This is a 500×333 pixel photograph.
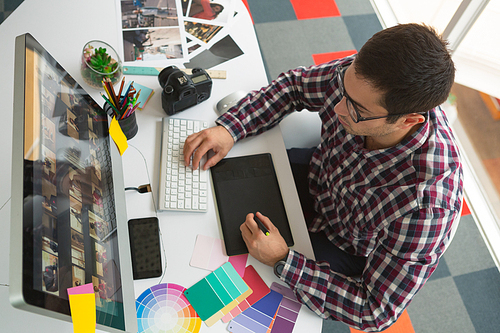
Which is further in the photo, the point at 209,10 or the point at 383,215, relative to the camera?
the point at 209,10

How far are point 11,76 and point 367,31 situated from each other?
2.20m

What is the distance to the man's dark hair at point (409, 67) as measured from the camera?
2.56 ft

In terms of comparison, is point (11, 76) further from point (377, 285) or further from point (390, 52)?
point (377, 285)

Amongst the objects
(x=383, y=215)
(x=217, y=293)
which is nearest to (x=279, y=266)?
(x=217, y=293)

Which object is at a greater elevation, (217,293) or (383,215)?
(383,215)

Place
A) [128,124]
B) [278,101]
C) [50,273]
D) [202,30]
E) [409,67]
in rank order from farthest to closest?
[202,30]
[278,101]
[128,124]
[409,67]
[50,273]

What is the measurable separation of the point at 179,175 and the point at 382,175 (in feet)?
1.94

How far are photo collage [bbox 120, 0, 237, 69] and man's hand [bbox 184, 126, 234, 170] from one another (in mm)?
329

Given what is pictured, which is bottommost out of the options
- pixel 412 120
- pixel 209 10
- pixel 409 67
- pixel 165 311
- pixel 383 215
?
pixel 165 311

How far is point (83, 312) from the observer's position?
55 centimetres

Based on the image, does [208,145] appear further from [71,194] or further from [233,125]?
[71,194]

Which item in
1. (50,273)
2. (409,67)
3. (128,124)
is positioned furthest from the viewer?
(128,124)

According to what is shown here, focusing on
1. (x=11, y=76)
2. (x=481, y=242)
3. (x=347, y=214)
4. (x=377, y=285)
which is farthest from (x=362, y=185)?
(x=481, y=242)

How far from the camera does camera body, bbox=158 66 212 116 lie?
42.4 inches
